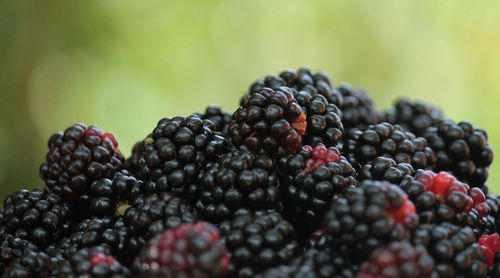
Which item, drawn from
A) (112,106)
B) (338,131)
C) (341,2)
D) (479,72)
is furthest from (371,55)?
(338,131)

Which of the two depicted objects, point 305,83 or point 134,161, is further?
point 134,161

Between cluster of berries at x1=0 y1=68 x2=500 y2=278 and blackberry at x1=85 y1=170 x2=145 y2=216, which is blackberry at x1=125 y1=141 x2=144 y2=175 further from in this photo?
blackberry at x1=85 y1=170 x2=145 y2=216

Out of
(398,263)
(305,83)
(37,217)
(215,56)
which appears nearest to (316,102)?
(305,83)

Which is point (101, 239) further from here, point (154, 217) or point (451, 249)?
point (451, 249)

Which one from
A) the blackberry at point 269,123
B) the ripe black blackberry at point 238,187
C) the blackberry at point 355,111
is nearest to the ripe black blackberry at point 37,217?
the ripe black blackberry at point 238,187

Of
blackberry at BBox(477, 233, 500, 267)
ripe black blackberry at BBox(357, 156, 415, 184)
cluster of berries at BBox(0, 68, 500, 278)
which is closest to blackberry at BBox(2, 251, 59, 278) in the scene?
cluster of berries at BBox(0, 68, 500, 278)

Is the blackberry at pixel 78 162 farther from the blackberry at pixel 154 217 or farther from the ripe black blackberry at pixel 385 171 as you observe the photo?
the ripe black blackberry at pixel 385 171

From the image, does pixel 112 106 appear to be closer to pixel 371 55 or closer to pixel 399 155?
pixel 371 55
